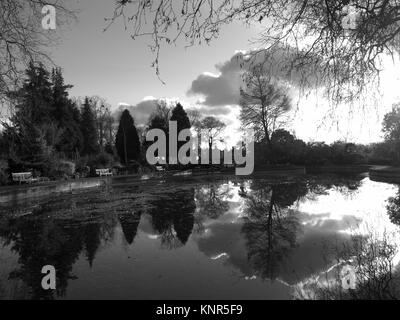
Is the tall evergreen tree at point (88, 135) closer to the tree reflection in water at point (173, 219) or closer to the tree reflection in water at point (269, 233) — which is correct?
the tree reflection in water at point (173, 219)

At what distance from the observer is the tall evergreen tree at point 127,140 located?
144 feet

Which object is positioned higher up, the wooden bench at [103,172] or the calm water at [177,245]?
the wooden bench at [103,172]

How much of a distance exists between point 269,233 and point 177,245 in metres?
A: 2.39

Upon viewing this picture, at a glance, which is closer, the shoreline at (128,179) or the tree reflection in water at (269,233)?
the tree reflection in water at (269,233)

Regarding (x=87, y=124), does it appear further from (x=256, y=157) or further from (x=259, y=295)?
(x=259, y=295)

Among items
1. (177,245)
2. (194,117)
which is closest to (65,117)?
(194,117)

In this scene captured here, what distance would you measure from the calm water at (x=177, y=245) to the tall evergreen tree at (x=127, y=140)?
98.3 feet

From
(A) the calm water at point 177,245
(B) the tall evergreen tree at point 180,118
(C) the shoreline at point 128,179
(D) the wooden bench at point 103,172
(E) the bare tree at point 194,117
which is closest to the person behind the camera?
(A) the calm water at point 177,245

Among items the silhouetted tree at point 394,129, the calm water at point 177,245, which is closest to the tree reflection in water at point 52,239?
the calm water at point 177,245

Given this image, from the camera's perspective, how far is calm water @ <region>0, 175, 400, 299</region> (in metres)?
5.19

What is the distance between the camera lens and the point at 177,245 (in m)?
7.79

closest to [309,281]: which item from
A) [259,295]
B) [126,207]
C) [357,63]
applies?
[259,295]

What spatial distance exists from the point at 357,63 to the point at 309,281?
11.2 ft

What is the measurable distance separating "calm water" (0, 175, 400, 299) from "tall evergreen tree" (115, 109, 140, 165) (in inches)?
1180
